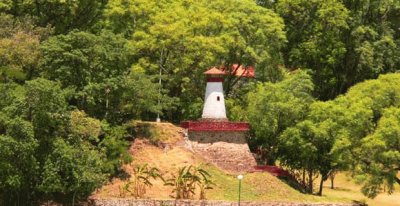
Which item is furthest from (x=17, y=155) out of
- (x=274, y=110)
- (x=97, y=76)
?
(x=274, y=110)

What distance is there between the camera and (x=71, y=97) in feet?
148

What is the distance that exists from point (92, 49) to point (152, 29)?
23.8 ft

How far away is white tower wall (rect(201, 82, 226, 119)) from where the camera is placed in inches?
1993

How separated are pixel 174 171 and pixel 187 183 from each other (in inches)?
73.1

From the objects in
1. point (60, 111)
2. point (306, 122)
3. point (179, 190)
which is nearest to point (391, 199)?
point (306, 122)

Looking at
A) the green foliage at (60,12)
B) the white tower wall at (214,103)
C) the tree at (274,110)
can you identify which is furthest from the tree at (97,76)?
the green foliage at (60,12)

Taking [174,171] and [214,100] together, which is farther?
[214,100]

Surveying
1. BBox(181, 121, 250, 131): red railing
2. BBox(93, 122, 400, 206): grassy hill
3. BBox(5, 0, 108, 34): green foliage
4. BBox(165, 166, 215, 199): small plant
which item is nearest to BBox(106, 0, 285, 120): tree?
BBox(5, 0, 108, 34): green foliage

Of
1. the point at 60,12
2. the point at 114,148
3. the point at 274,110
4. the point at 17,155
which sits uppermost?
the point at 60,12

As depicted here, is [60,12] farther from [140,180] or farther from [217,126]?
[140,180]

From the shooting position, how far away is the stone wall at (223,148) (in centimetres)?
4909

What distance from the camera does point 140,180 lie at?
44969 mm

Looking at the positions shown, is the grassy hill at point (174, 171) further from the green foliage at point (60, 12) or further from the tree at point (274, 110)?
the green foliage at point (60, 12)

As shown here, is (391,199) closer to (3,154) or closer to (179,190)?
(179,190)
